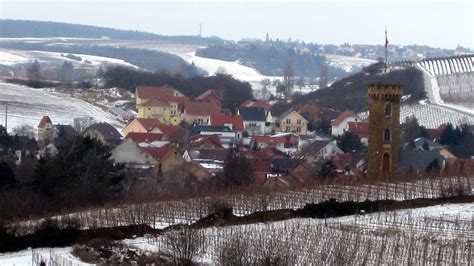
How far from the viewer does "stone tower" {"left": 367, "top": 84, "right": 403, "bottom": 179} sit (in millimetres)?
36844

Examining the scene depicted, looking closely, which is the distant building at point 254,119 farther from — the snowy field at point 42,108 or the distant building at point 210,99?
the snowy field at point 42,108

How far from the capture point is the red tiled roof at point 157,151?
48.1 meters

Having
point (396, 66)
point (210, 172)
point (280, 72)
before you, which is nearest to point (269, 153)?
point (210, 172)

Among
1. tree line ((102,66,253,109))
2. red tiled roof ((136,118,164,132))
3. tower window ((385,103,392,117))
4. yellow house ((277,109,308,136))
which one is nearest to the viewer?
tower window ((385,103,392,117))

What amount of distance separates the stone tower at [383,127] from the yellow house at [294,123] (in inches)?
1243

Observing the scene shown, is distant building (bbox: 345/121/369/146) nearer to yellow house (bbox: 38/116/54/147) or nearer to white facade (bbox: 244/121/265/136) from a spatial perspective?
white facade (bbox: 244/121/265/136)

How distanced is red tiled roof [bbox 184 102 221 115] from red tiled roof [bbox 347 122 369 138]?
463 inches

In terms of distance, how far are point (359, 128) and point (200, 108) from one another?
47.9 ft

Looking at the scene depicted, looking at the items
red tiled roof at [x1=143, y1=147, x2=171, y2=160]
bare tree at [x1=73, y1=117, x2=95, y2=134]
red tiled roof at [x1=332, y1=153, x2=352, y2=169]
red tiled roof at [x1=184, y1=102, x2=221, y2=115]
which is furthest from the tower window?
red tiled roof at [x1=184, y1=102, x2=221, y2=115]

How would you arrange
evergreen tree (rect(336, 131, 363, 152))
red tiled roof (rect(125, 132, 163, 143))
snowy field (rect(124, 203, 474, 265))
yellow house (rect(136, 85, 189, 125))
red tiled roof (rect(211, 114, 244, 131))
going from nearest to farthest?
snowy field (rect(124, 203, 474, 265)) < red tiled roof (rect(125, 132, 163, 143)) < evergreen tree (rect(336, 131, 363, 152)) < red tiled roof (rect(211, 114, 244, 131)) < yellow house (rect(136, 85, 189, 125))

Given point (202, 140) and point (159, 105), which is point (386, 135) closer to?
point (202, 140)

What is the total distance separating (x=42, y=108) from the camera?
75.4m

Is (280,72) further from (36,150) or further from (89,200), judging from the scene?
(89,200)

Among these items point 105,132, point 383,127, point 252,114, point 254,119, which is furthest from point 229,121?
point 383,127
